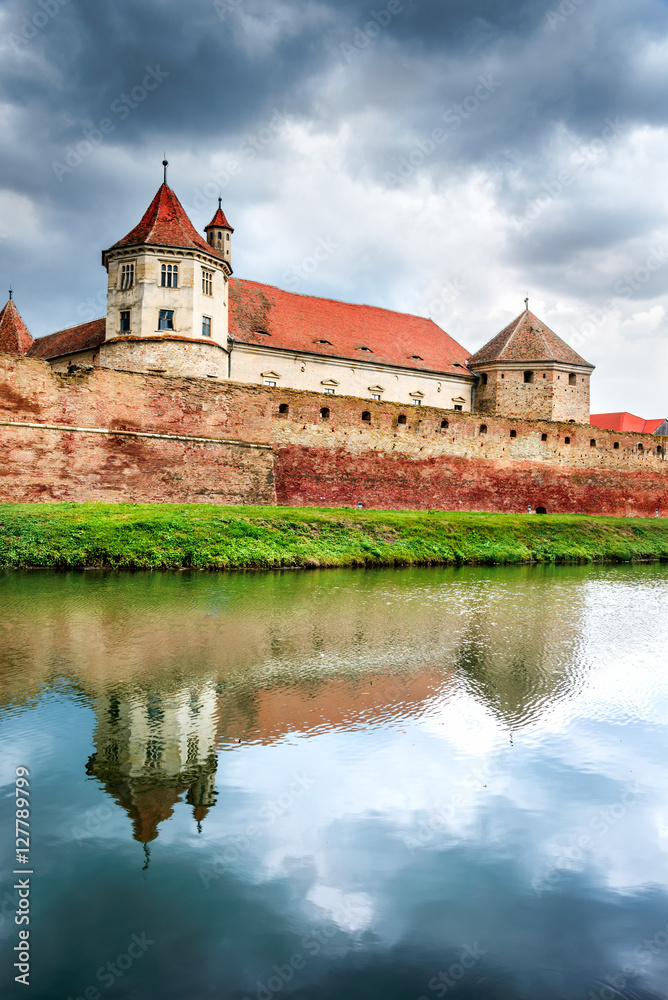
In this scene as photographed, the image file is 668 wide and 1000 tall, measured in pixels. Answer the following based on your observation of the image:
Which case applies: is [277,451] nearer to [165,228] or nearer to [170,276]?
[170,276]

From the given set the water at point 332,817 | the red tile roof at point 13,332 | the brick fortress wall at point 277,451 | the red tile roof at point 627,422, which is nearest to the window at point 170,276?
the brick fortress wall at point 277,451

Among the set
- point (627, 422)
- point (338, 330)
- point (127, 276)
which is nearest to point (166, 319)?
point (127, 276)

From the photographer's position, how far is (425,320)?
42344 mm

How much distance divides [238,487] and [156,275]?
1094cm

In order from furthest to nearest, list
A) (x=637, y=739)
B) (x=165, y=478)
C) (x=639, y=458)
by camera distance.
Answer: (x=639, y=458) < (x=165, y=478) < (x=637, y=739)

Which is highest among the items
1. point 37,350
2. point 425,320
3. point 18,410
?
point 425,320

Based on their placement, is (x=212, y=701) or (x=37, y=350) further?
(x=37, y=350)

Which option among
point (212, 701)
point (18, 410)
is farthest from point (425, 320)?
point (212, 701)

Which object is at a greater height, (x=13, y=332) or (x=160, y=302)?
(x=13, y=332)

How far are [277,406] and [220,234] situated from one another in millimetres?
14499

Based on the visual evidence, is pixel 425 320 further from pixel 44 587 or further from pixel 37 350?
pixel 44 587

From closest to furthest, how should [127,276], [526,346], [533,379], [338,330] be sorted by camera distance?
[127,276] → [338,330] → [533,379] → [526,346]

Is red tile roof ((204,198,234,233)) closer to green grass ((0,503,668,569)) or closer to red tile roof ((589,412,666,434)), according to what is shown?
green grass ((0,503,668,569))

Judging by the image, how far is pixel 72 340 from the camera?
3419cm
